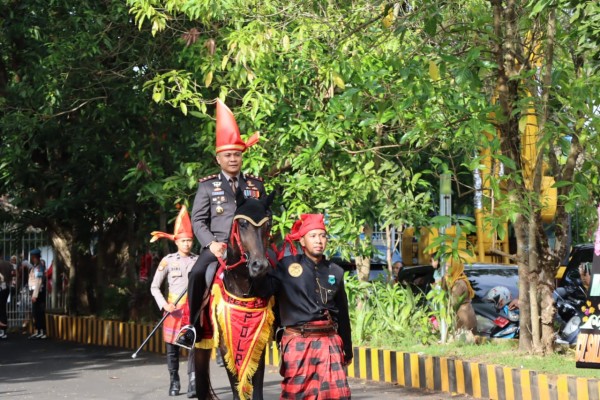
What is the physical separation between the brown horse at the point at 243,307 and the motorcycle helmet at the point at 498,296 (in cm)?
756

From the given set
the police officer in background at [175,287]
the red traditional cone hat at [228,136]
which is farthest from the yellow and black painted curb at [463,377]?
the red traditional cone hat at [228,136]

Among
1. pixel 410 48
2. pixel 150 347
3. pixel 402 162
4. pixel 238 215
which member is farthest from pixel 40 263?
pixel 238 215

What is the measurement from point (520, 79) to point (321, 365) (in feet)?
16.6

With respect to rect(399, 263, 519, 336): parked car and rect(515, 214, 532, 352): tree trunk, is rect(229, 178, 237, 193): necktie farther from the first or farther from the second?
rect(399, 263, 519, 336): parked car

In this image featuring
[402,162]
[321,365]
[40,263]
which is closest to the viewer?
[321,365]

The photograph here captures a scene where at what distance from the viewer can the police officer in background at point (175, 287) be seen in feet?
42.4

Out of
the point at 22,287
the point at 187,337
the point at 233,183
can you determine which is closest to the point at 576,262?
the point at 233,183

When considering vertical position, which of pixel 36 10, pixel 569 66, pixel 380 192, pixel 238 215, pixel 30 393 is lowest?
pixel 30 393

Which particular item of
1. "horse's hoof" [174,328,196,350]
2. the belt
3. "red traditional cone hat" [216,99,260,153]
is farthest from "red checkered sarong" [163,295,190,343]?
the belt

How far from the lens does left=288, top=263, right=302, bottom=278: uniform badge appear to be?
8.44m

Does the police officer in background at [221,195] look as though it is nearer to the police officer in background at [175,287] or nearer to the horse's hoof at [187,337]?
the horse's hoof at [187,337]

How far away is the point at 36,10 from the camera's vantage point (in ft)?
58.6

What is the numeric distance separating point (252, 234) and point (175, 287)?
5316 millimetres

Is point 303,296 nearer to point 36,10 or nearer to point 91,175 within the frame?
point 36,10
